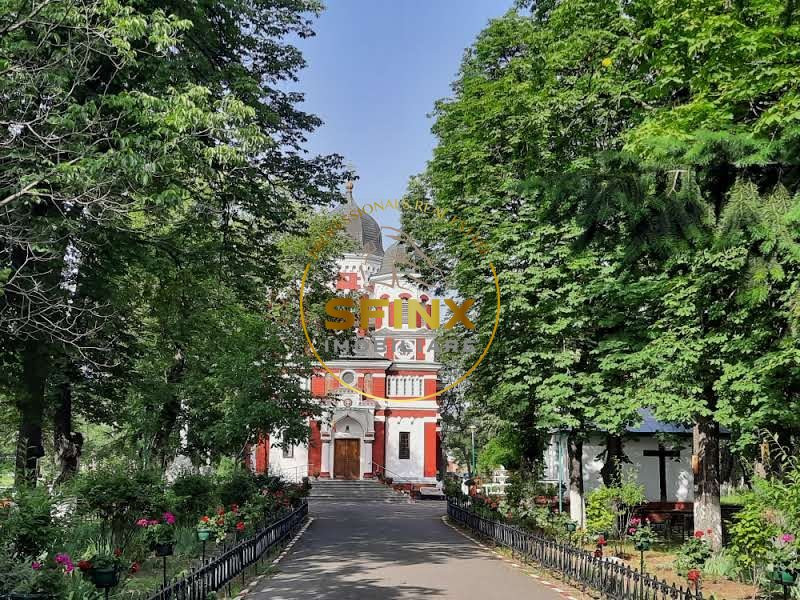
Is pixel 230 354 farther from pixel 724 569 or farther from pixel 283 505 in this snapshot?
pixel 724 569

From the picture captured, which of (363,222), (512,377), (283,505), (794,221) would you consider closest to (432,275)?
(512,377)

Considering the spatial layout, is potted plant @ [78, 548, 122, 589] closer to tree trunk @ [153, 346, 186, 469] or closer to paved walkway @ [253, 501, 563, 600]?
paved walkway @ [253, 501, 563, 600]

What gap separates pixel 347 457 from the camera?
52438mm

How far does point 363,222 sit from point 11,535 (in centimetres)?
4761

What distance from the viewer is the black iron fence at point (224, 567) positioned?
922 centimetres

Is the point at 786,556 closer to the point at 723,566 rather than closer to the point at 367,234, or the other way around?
the point at 723,566

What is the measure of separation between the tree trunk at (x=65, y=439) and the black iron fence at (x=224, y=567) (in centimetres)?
471

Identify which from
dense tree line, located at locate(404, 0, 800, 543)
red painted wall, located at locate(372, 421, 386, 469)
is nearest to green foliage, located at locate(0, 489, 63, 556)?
dense tree line, located at locate(404, 0, 800, 543)

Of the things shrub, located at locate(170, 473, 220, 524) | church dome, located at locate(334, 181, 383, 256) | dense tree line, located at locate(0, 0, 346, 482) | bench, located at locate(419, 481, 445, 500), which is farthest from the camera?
church dome, located at locate(334, 181, 383, 256)

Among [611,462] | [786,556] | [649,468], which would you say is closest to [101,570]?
[786,556]

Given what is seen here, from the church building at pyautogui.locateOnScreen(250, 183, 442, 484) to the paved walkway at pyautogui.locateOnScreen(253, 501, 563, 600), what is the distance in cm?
2709

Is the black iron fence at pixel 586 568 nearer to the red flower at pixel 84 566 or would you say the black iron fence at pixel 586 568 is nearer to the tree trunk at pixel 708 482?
the tree trunk at pixel 708 482

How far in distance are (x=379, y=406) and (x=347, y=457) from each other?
4.08 m

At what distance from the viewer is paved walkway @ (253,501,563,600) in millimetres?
12156
